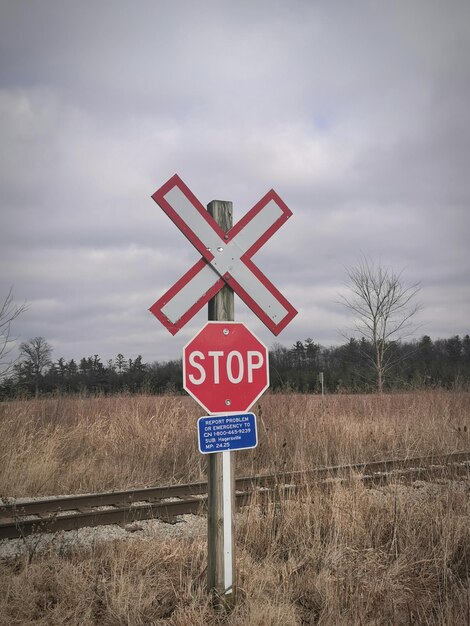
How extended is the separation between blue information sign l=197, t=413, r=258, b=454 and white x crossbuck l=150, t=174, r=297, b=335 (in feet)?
1.94

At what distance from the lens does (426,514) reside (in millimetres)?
5039

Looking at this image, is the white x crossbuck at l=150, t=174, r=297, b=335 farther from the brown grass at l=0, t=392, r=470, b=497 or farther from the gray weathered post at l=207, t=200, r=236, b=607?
the brown grass at l=0, t=392, r=470, b=497

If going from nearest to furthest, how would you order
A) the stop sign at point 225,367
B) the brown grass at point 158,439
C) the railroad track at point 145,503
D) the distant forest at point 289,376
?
1. the stop sign at point 225,367
2. the railroad track at point 145,503
3. the brown grass at point 158,439
4. the distant forest at point 289,376

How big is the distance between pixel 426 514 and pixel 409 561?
774 millimetres

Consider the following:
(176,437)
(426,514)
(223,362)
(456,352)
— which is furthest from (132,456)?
(456,352)

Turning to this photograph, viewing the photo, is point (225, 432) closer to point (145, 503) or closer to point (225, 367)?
point (225, 367)

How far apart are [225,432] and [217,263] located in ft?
3.52

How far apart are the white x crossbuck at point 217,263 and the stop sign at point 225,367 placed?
163 mm

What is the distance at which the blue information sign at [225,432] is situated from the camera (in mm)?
3287

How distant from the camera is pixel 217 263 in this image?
3.46 m

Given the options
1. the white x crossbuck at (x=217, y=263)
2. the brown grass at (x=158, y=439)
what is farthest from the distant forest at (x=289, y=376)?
the white x crossbuck at (x=217, y=263)

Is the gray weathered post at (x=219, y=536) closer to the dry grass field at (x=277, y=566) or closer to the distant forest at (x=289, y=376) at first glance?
the dry grass field at (x=277, y=566)

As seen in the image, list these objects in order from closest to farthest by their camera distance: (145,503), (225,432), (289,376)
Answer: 1. (225,432)
2. (145,503)
3. (289,376)

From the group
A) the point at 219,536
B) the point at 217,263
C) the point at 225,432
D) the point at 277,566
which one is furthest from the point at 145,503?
the point at 217,263
